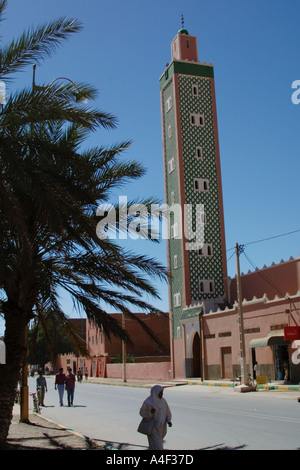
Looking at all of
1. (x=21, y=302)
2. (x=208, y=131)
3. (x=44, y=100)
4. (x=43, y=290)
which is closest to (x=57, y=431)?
(x=21, y=302)

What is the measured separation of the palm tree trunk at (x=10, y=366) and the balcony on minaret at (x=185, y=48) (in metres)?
41.8

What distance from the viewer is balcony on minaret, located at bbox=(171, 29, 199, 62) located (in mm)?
48594

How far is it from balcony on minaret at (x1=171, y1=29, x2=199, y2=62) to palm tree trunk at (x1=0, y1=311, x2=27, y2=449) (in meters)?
41.8

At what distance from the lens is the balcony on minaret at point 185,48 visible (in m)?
48.6

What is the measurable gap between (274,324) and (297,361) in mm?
3274

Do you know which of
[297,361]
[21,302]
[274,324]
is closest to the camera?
[21,302]

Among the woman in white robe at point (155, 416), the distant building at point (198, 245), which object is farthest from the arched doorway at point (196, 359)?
the woman in white robe at point (155, 416)

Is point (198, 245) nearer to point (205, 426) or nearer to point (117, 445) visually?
point (205, 426)

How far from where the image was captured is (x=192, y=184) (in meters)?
44.2

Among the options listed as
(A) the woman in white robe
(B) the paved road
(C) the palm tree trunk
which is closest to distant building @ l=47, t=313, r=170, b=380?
(B) the paved road

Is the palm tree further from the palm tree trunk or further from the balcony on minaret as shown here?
the balcony on minaret

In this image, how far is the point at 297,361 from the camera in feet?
93.6

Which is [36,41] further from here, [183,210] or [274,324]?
[183,210]

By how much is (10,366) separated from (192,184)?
35190 mm
